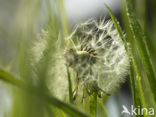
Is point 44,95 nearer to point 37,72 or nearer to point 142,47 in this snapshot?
point 37,72

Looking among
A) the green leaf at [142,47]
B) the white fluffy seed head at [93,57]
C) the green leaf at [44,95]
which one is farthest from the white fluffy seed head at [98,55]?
the green leaf at [44,95]

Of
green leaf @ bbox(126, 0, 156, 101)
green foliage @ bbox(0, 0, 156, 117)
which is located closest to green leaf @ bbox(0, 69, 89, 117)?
green foliage @ bbox(0, 0, 156, 117)

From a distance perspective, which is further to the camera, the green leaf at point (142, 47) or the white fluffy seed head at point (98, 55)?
the white fluffy seed head at point (98, 55)

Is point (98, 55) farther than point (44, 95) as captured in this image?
Yes

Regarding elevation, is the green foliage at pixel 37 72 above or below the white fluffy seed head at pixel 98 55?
below

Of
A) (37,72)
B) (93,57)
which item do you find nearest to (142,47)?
(93,57)

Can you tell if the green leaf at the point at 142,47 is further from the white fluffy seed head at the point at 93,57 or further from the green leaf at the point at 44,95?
the green leaf at the point at 44,95

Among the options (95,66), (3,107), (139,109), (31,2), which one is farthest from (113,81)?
(31,2)

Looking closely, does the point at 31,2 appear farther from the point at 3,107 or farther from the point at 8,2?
the point at 3,107
